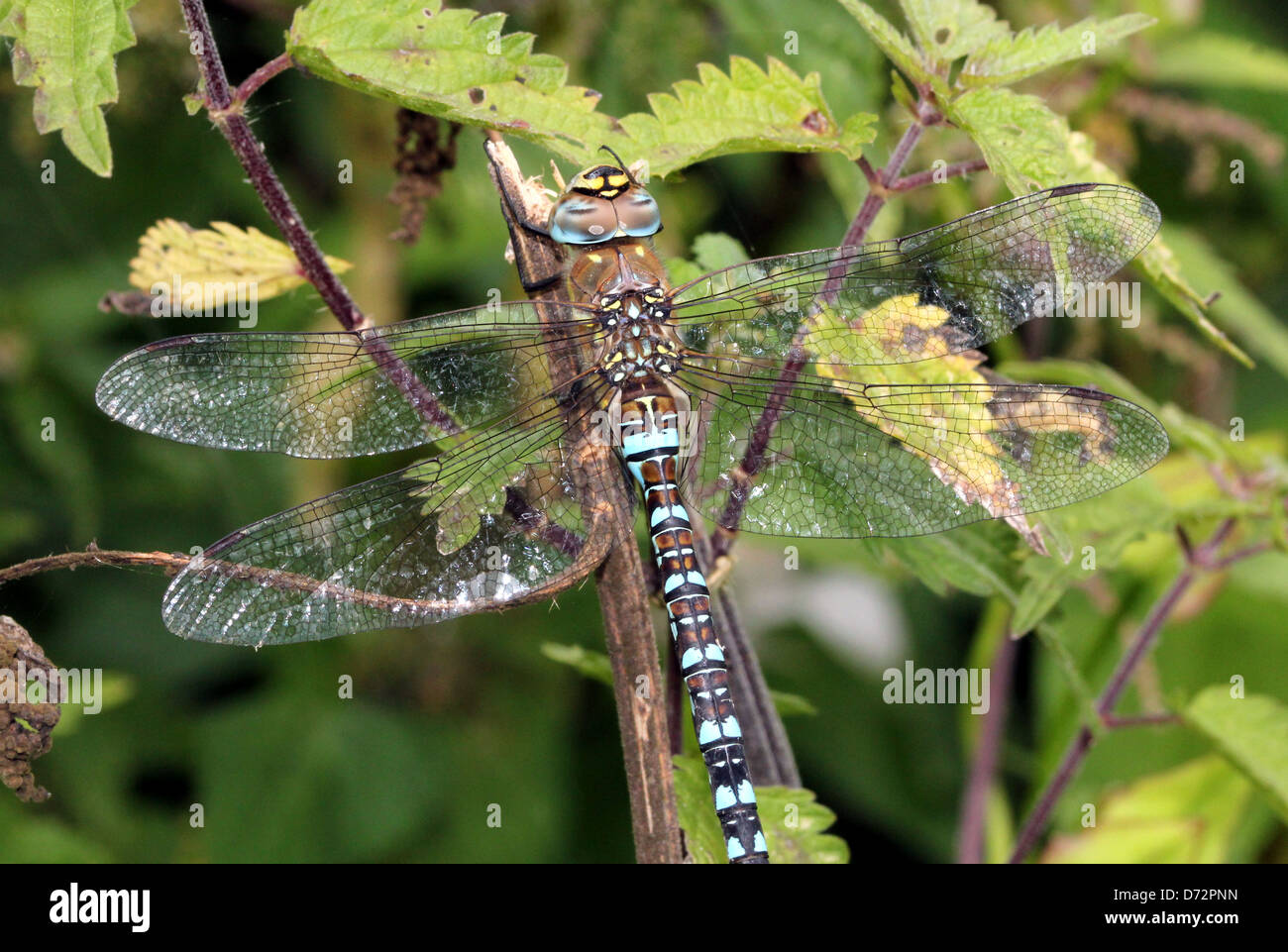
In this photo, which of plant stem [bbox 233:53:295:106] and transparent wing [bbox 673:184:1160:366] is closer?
plant stem [bbox 233:53:295:106]

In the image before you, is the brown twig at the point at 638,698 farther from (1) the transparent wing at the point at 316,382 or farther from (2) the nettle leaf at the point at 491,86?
(2) the nettle leaf at the point at 491,86

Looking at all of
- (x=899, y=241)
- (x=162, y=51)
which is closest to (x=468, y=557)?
(x=899, y=241)

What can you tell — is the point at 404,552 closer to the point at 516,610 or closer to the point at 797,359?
the point at 797,359

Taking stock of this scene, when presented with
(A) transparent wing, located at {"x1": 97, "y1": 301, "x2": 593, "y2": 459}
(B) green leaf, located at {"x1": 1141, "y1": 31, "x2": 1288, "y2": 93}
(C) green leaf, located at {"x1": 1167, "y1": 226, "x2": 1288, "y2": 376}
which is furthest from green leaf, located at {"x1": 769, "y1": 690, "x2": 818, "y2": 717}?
(B) green leaf, located at {"x1": 1141, "y1": 31, "x2": 1288, "y2": 93}

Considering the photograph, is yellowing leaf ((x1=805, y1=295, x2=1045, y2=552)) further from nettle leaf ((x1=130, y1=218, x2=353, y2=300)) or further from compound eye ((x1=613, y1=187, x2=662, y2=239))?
nettle leaf ((x1=130, y1=218, x2=353, y2=300))

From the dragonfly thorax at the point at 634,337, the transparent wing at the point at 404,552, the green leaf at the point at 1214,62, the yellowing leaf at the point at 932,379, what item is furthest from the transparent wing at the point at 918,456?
the green leaf at the point at 1214,62

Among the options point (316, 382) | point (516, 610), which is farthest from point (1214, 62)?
point (316, 382)
